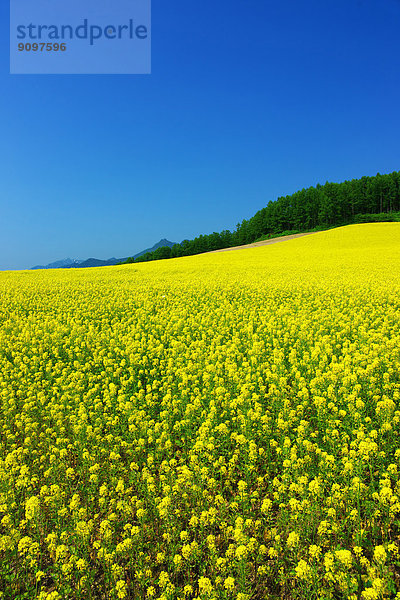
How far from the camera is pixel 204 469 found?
3.42 meters

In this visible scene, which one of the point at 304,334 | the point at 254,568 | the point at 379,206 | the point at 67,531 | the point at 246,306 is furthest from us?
the point at 379,206

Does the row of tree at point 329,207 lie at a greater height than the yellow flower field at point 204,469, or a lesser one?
greater

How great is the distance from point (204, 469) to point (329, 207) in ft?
281

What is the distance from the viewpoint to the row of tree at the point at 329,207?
80250 mm

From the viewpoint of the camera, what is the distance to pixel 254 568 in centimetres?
294

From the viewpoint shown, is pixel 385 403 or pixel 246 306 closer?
pixel 385 403

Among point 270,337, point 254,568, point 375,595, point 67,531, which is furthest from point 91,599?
Answer: point 270,337

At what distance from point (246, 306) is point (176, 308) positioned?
278cm

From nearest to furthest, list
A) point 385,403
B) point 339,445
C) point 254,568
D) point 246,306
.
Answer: point 254,568 → point 339,445 → point 385,403 → point 246,306

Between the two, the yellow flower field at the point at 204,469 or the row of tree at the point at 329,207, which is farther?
A: the row of tree at the point at 329,207

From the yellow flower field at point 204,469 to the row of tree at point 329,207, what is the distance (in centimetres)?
8219

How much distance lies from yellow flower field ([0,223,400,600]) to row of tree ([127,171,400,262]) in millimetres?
82192

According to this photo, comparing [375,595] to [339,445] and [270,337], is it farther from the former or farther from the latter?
[270,337]

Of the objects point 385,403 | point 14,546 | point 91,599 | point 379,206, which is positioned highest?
point 379,206
